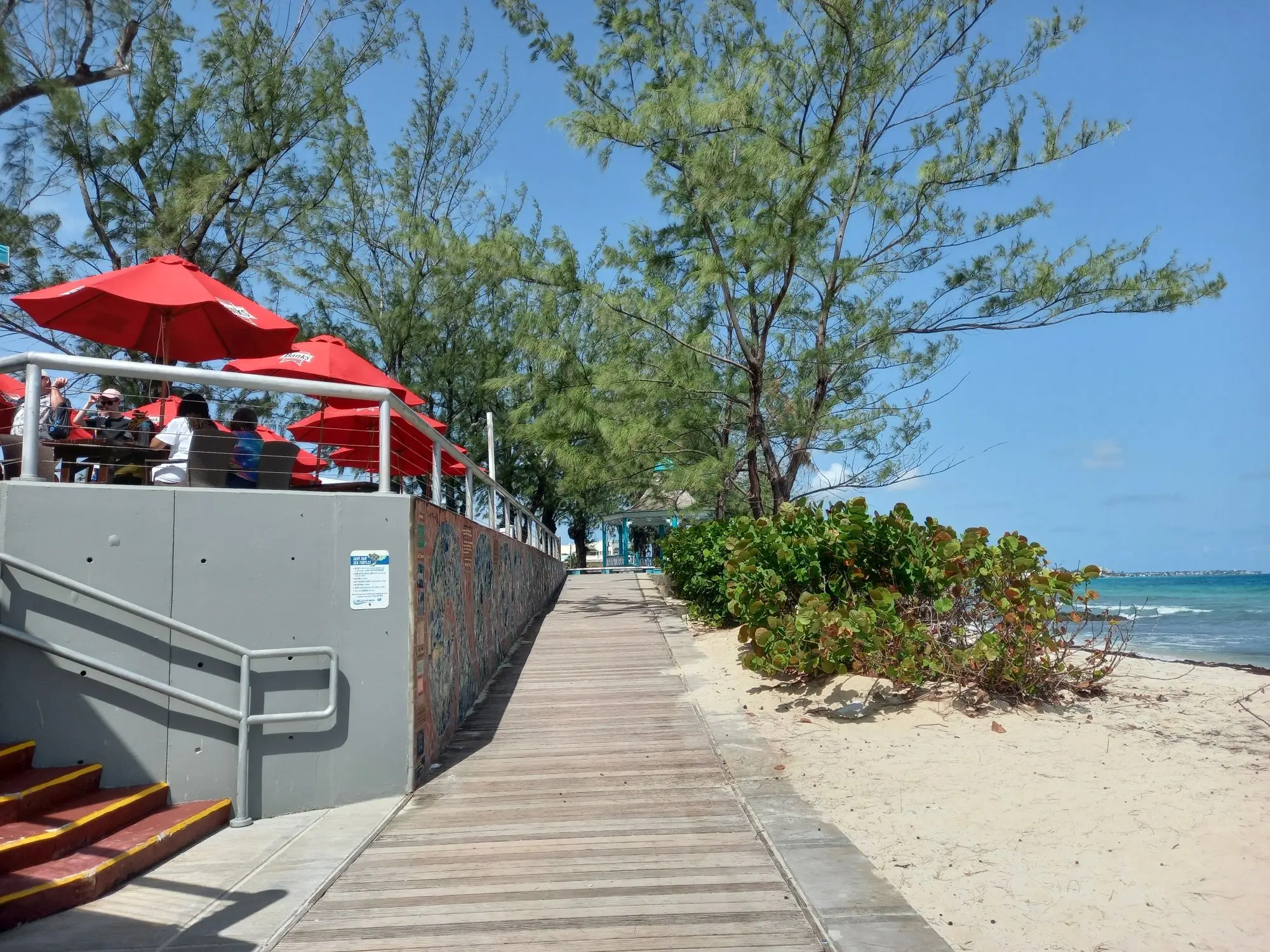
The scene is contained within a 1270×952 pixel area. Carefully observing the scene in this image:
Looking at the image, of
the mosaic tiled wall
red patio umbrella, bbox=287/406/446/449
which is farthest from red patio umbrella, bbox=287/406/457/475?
the mosaic tiled wall

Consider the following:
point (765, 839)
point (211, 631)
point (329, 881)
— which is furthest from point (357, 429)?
point (765, 839)

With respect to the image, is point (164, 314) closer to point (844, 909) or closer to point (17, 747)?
point (17, 747)

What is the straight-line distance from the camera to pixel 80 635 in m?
5.44

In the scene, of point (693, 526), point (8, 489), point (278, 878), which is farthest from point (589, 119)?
point (278, 878)

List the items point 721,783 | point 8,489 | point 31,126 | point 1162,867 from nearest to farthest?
point 1162,867 → point 8,489 → point 721,783 → point 31,126

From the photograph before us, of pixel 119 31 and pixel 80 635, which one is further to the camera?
pixel 119 31

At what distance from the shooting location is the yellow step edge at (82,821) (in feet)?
14.3

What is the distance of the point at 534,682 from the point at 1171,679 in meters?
6.24

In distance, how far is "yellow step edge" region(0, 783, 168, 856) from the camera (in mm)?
4348

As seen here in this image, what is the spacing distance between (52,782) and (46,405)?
8.99 ft

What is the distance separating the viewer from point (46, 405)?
6.31m

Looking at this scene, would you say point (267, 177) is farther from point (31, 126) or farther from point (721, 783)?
point (721, 783)

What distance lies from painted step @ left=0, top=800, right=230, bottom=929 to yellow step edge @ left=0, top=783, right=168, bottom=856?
122mm

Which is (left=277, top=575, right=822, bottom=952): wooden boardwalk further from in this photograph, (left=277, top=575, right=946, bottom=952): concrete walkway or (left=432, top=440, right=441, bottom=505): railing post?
(left=432, top=440, right=441, bottom=505): railing post
